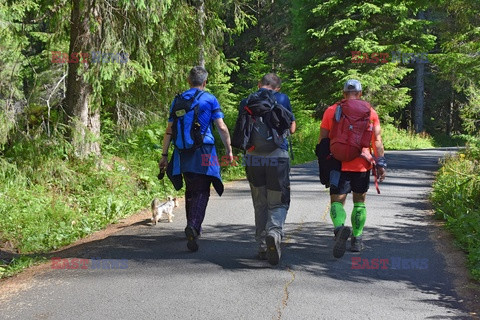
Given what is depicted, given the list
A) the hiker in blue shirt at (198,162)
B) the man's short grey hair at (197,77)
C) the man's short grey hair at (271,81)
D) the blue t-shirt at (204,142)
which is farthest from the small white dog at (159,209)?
the man's short grey hair at (271,81)

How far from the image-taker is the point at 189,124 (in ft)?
21.3

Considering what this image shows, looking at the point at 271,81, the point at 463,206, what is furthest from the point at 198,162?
the point at 463,206

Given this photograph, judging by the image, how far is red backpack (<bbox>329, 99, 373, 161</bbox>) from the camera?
20.2 feet

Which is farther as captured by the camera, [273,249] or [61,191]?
[61,191]

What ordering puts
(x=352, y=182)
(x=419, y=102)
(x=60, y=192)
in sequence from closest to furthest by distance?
(x=352, y=182)
(x=60, y=192)
(x=419, y=102)

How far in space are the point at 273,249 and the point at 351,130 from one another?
5.10 feet

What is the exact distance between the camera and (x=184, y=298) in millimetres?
4988

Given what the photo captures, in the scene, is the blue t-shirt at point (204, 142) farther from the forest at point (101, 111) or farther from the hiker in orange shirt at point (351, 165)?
the forest at point (101, 111)

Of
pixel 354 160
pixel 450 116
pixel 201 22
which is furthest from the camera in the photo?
pixel 450 116

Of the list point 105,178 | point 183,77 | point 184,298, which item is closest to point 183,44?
point 183,77

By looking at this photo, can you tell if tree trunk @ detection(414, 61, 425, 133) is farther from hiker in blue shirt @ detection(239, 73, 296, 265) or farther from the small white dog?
hiker in blue shirt @ detection(239, 73, 296, 265)

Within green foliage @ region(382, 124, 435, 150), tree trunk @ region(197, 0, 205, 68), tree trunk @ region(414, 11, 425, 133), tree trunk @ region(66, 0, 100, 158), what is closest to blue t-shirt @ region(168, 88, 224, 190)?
tree trunk @ region(66, 0, 100, 158)

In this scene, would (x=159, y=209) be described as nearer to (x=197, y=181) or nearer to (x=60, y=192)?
(x=197, y=181)

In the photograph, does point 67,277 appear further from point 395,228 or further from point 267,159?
point 395,228
